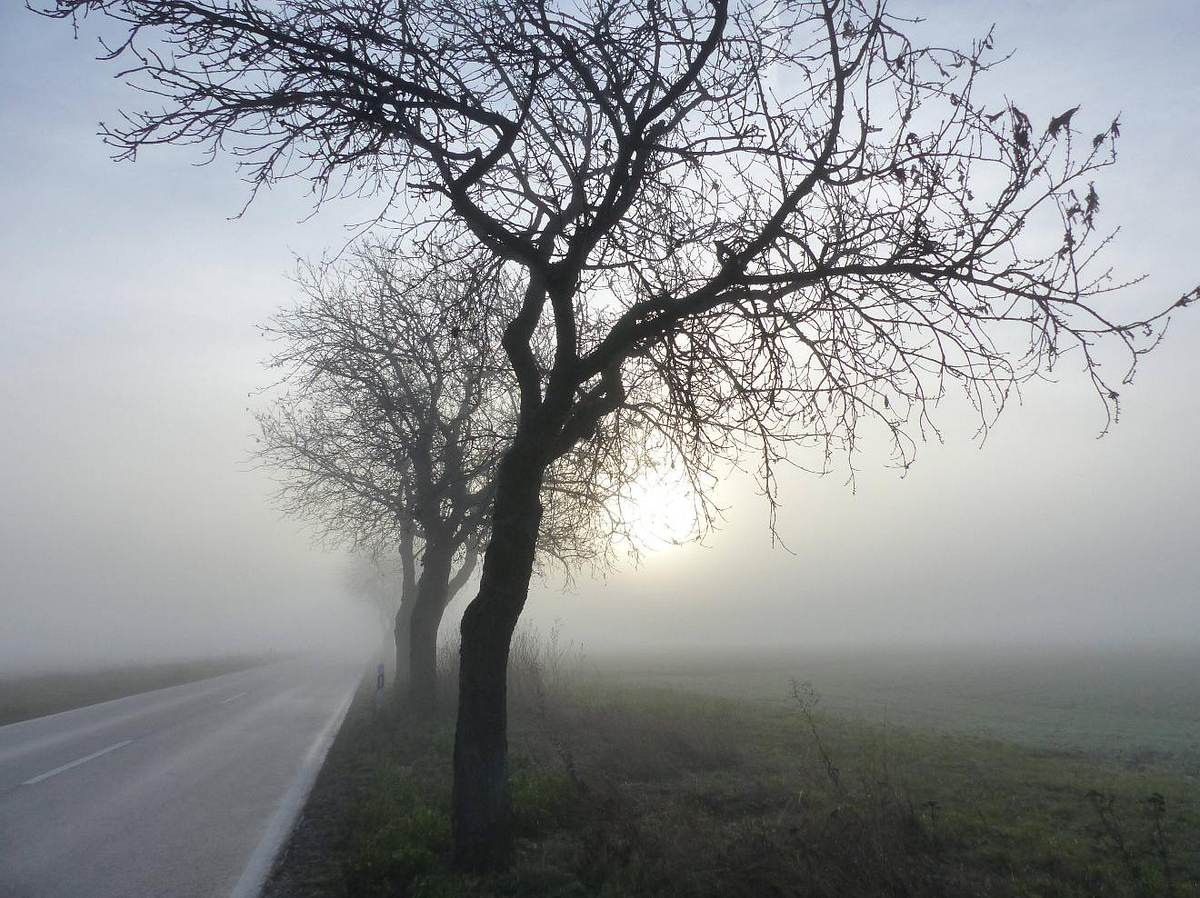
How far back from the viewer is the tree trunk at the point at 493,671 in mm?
6578

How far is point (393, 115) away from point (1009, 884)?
7891 mm

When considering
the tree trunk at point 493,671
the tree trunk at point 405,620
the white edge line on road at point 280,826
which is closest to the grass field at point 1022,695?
the tree trunk at point 405,620

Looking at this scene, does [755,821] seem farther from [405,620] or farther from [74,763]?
[405,620]

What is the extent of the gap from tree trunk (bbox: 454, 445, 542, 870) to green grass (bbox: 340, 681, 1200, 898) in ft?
1.24

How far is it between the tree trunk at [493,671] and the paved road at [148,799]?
179 cm

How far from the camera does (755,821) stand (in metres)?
7.42

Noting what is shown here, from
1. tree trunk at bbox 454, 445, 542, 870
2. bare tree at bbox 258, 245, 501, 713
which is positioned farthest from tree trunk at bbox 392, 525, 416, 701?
tree trunk at bbox 454, 445, 542, 870

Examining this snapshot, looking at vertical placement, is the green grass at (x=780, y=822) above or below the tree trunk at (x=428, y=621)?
below

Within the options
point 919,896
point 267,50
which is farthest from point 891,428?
point 267,50

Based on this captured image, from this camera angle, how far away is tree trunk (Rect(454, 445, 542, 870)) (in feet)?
21.6

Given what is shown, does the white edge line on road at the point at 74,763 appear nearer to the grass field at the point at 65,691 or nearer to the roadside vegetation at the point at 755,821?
the roadside vegetation at the point at 755,821

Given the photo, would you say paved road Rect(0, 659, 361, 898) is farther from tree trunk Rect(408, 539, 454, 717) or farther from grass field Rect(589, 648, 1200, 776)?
grass field Rect(589, 648, 1200, 776)

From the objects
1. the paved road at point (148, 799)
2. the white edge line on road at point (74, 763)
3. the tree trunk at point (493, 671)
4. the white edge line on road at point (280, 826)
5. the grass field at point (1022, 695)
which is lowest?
the grass field at point (1022, 695)

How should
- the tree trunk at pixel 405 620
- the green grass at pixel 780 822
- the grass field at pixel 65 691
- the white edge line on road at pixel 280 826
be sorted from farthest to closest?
the tree trunk at pixel 405 620
the grass field at pixel 65 691
the white edge line on road at pixel 280 826
the green grass at pixel 780 822
